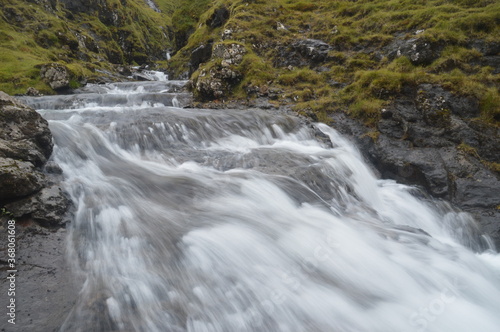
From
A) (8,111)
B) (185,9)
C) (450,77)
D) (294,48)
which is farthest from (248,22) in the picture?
(185,9)

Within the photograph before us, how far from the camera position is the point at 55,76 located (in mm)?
18000

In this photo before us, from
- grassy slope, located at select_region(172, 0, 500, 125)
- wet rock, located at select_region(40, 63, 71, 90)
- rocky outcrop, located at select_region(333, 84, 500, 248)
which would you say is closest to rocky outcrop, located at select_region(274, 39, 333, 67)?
grassy slope, located at select_region(172, 0, 500, 125)

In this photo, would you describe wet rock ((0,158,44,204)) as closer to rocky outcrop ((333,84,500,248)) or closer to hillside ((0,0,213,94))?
rocky outcrop ((333,84,500,248))

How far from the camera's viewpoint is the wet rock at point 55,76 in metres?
17.8

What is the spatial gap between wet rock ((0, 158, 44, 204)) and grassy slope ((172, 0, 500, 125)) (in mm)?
9195

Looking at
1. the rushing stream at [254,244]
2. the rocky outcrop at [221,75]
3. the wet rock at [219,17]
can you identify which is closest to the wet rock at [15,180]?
the rushing stream at [254,244]

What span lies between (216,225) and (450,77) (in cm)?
892

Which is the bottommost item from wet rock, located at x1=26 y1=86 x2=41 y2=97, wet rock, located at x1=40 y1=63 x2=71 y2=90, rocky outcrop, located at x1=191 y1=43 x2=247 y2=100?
wet rock, located at x1=26 y1=86 x2=41 y2=97

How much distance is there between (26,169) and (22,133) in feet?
4.04

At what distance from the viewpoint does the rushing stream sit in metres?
3.14

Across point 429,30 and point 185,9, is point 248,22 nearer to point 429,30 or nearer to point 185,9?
point 429,30

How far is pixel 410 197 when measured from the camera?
6984 millimetres

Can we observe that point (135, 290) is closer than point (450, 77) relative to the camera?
Yes

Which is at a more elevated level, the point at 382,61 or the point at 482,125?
the point at 382,61
